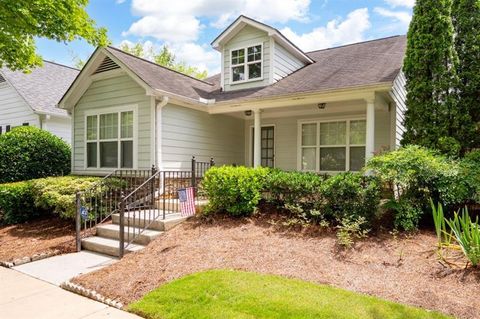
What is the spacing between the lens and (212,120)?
1082 centimetres

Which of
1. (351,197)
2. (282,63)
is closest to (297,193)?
(351,197)

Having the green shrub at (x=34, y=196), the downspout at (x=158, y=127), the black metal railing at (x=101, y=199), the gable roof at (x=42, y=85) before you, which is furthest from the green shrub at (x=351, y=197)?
the gable roof at (x=42, y=85)

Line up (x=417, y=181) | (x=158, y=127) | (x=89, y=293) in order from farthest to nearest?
(x=158, y=127) → (x=417, y=181) → (x=89, y=293)

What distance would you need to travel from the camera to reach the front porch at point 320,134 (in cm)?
945

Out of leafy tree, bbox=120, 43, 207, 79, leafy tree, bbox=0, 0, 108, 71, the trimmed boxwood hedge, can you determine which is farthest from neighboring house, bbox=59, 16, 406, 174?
leafy tree, bbox=120, 43, 207, 79

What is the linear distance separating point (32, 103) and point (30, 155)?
3733mm

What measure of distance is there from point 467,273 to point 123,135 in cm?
879

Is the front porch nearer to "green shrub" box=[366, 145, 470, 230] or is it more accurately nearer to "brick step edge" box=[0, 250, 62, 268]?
"green shrub" box=[366, 145, 470, 230]

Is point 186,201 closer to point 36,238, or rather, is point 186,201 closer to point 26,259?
point 26,259

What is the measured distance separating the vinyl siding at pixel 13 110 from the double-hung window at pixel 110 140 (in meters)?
5.51

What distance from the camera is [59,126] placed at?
14758 mm

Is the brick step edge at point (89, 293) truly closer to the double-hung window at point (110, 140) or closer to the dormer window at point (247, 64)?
the double-hung window at point (110, 140)

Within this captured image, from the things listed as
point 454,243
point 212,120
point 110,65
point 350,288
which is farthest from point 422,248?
point 110,65

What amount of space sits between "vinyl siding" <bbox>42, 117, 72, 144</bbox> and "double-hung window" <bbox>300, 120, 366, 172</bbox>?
435 inches
